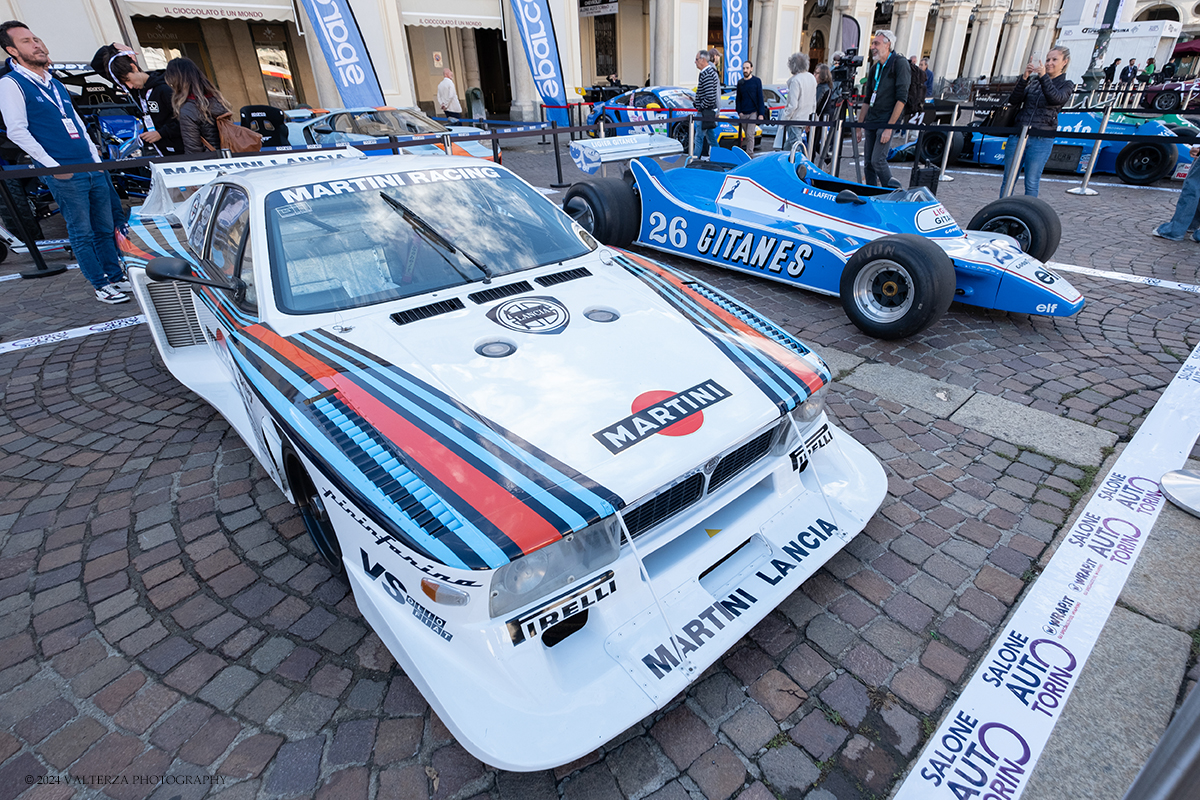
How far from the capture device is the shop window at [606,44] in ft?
83.2

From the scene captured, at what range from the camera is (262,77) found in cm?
1867

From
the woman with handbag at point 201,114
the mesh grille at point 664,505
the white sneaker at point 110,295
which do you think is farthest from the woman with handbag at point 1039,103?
the white sneaker at point 110,295

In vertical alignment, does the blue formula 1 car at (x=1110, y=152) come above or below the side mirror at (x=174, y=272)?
below

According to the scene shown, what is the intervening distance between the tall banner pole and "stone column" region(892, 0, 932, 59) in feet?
82.5

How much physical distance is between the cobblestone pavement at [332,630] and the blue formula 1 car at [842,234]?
584mm

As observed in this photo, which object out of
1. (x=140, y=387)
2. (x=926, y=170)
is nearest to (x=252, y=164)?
(x=140, y=387)

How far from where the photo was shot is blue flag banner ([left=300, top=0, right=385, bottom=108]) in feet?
34.3

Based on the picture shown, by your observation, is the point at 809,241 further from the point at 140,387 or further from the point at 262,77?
the point at 262,77

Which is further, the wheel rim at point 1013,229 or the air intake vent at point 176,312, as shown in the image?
the wheel rim at point 1013,229

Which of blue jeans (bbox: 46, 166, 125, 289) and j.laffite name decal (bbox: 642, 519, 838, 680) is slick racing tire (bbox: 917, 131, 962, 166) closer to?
j.laffite name decal (bbox: 642, 519, 838, 680)

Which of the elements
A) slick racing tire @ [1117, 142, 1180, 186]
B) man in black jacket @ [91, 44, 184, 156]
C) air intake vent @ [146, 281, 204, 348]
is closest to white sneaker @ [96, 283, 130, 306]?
man in black jacket @ [91, 44, 184, 156]

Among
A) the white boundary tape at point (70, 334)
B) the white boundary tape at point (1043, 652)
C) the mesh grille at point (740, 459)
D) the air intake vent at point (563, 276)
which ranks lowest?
the white boundary tape at point (1043, 652)

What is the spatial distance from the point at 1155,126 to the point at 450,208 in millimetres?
11277

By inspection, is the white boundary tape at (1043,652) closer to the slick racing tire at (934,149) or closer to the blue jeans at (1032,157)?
the blue jeans at (1032,157)
